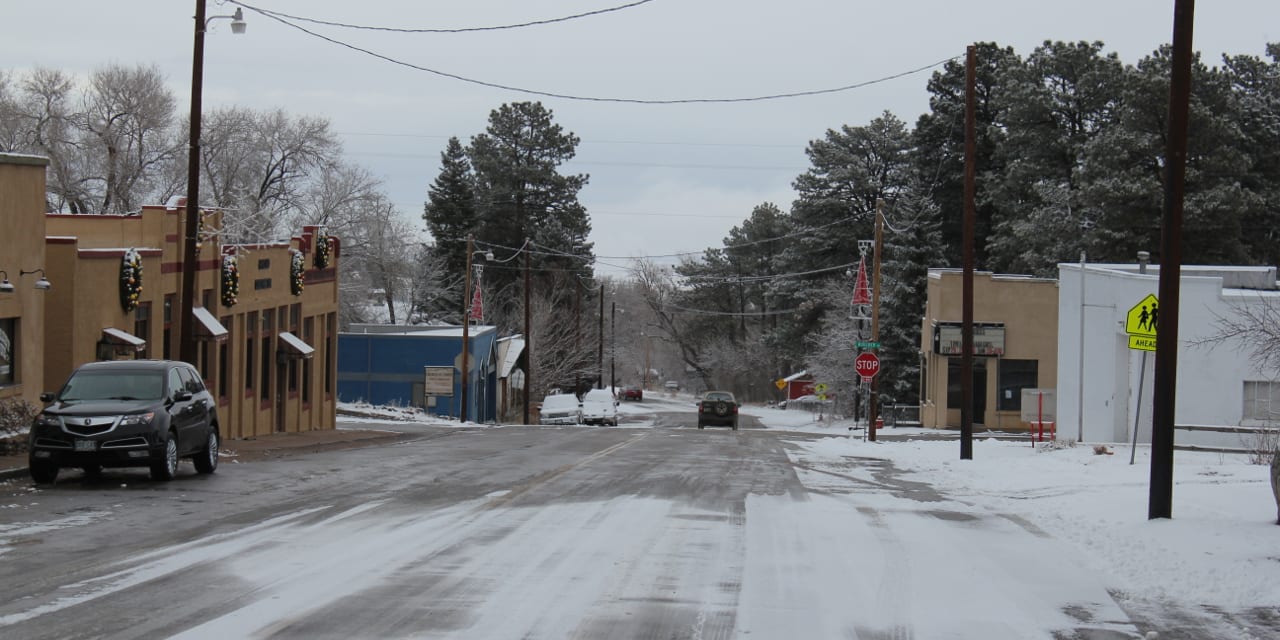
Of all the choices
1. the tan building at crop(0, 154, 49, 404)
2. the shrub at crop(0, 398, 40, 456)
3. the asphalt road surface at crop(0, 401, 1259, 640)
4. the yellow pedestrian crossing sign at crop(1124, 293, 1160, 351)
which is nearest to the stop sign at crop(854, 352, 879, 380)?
the yellow pedestrian crossing sign at crop(1124, 293, 1160, 351)

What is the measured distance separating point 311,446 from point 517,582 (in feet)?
63.3

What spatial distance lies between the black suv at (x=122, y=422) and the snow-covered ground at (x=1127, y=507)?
9.18 meters

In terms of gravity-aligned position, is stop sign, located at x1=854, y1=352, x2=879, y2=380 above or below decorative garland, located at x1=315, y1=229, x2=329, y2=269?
below

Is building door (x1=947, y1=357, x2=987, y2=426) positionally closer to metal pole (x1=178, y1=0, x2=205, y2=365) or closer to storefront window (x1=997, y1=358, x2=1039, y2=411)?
storefront window (x1=997, y1=358, x2=1039, y2=411)

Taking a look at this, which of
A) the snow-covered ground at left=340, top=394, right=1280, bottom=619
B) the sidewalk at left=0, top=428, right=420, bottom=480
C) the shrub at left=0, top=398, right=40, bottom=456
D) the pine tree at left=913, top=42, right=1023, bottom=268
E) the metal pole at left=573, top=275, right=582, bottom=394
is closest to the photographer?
the snow-covered ground at left=340, top=394, right=1280, bottom=619

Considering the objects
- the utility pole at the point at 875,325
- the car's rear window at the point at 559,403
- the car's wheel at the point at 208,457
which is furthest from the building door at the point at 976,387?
the car's wheel at the point at 208,457

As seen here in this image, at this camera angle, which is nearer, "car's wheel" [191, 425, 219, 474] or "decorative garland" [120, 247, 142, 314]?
"car's wheel" [191, 425, 219, 474]

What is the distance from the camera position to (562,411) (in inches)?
2053

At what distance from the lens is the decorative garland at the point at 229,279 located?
3138cm

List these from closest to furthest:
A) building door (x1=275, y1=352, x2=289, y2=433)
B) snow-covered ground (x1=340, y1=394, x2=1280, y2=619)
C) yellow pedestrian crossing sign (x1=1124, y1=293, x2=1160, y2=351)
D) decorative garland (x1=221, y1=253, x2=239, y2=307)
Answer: snow-covered ground (x1=340, y1=394, x2=1280, y2=619)
yellow pedestrian crossing sign (x1=1124, y1=293, x2=1160, y2=351)
decorative garland (x1=221, y1=253, x2=239, y2=307)
building door (x1=275, y1=352, x2=289, y2=433)

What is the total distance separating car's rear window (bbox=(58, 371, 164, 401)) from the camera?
16875 millimetres

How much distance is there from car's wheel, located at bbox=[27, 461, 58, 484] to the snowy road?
1.84ft

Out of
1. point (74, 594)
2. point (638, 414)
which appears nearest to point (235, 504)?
point (74, 594)

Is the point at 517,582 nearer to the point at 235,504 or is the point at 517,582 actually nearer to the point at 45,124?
the point at 235,504
